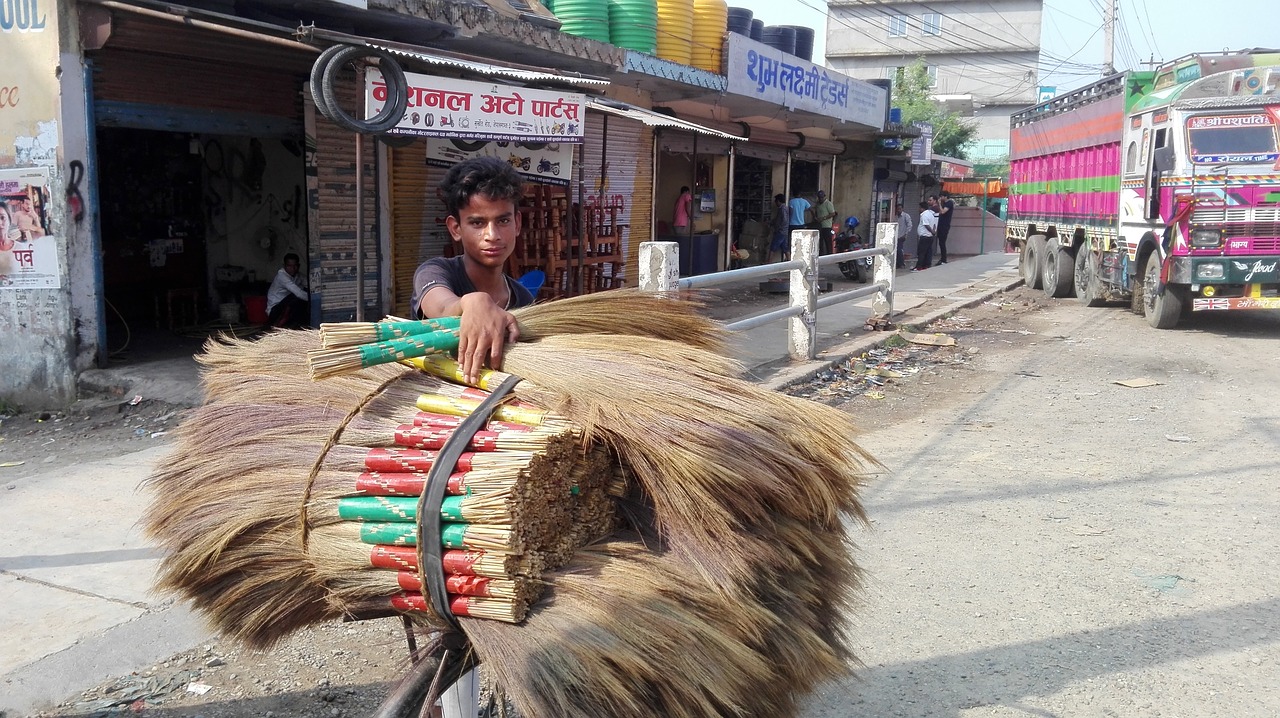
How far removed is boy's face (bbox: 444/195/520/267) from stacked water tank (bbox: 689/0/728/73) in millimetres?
10544

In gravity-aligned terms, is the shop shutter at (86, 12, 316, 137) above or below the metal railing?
above

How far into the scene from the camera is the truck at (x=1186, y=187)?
1072 cm

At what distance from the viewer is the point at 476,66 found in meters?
7.41

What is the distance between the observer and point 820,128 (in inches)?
780

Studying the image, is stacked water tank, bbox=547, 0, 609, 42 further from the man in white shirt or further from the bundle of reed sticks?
the bundle of reed sticks

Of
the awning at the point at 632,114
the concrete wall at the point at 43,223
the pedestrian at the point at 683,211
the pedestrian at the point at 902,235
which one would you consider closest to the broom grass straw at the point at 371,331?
the concrete wall at the point at 43,223

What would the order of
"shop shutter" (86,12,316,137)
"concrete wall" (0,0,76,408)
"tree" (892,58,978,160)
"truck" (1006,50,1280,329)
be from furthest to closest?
"tree" (892,58,978,160)
"truck" (1006,50,1280,329)
"shop shutter" (86,12,316,137)
"concrete wall" (0,0,76,408)

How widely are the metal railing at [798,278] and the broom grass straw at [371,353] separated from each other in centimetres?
339

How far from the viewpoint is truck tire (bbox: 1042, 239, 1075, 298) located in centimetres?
1595

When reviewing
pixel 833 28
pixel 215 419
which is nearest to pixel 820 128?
pixel 215 419

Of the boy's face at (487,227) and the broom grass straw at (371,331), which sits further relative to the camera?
the boy's face at (487,227)

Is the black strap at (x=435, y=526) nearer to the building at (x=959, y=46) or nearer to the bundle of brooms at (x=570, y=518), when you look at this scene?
the bundle of brooms at (x=570, y=518)

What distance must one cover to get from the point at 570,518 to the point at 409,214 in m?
8.14

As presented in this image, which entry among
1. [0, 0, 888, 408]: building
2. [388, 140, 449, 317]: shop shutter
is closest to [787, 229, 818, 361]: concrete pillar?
[0, 0, 888, 408]: building
